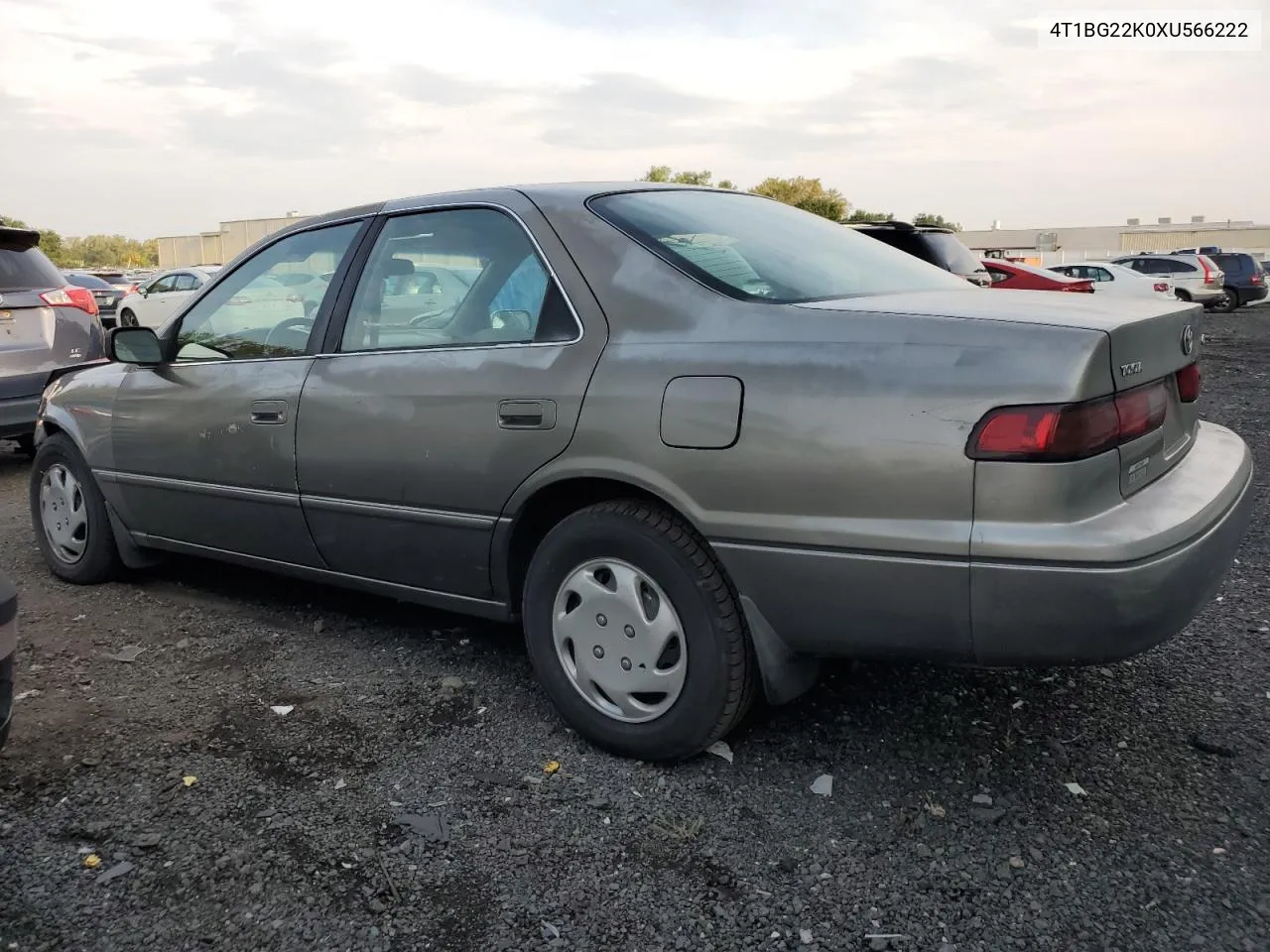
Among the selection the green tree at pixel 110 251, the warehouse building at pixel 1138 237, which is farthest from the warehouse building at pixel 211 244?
the warehouse building at pixel 1138 237

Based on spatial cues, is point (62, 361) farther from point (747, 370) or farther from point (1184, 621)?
point (1184, 621)

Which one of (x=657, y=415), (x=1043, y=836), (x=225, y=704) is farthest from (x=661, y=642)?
(x=225, y=704)

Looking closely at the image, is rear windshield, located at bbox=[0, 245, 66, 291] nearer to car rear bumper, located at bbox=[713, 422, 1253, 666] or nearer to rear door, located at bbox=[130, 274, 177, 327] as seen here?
car rear bumper, located at bbox=[713, 422, 1253, 666]

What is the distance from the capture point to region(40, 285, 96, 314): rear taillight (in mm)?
7055

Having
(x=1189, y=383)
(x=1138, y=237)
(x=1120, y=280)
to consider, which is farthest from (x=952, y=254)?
(x=1138, y=237)

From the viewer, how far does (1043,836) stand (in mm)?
2461

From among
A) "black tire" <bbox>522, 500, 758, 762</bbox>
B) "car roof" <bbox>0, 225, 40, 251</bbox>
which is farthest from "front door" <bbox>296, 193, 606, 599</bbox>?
"car roof" <bbox>0, 225, 40, 251</bbox>

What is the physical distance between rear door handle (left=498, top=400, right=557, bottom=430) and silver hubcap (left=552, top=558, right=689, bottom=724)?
0.40m

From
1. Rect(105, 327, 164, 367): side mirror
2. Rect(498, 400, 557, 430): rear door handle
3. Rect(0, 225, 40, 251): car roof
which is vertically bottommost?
Rect(498, 400, 557, 430): rear door handle

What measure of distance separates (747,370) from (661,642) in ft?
2.45

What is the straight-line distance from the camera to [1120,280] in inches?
857

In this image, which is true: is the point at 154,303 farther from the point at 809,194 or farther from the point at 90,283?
the point at 809,194

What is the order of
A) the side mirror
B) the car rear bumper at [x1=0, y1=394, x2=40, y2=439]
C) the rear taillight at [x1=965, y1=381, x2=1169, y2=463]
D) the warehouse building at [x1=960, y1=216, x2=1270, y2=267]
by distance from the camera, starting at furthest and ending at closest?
the warehouse building at [x1=960, y1=216, x2=1270, y2=267] < the car rear bumper at [x1=0, y1=394, x2=40, y2=439] < the side mirror < the rear taillight at [x1=965, y1=381, x2=1169, y2=463]

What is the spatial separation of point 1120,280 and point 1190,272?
11.1ft
